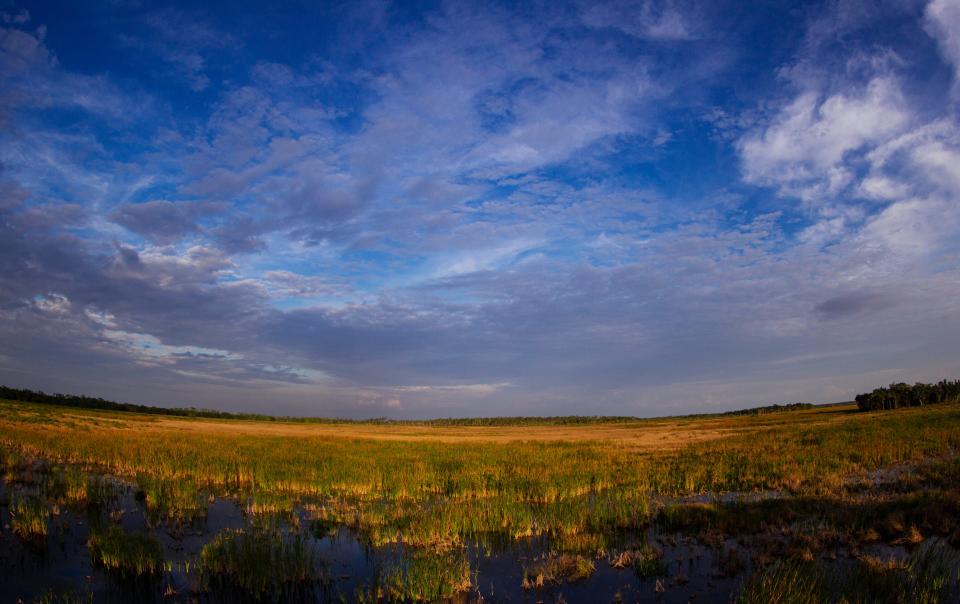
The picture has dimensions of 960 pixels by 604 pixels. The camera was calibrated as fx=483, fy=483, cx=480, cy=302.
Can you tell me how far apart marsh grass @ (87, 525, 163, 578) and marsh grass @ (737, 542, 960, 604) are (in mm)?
9284

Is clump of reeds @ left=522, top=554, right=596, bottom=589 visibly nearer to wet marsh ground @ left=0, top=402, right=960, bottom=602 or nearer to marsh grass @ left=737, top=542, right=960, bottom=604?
wet marsh ground @ left=0, top=402, right=960, bottom=602

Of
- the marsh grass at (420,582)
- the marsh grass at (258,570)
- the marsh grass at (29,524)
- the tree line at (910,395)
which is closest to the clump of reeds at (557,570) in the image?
the marsh grass at (420,582)

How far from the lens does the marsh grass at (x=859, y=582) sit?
6.38 metres

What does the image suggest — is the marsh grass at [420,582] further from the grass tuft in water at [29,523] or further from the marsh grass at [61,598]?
the grass tuft in water at [29,523]

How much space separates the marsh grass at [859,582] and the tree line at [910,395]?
348 feet

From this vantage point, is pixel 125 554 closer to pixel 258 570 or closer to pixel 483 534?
pixel 258 570

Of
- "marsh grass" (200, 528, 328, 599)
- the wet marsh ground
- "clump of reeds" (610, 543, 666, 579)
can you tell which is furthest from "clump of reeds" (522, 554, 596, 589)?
"marsh grass" (200, 528, 328, 599)

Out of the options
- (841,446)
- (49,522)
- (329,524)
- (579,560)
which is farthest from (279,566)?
(841,446)

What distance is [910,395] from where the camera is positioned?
92.8m

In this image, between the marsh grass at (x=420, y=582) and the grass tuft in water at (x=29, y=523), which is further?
the grass tuft in water at (x=29, y=523)

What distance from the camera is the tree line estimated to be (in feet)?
296

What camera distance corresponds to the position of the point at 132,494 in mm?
15102

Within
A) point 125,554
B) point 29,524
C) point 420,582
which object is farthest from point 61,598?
point 420,582

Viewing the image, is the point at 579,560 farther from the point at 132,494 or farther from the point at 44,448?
the point at 44,448
